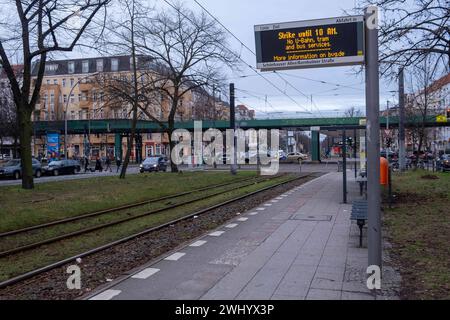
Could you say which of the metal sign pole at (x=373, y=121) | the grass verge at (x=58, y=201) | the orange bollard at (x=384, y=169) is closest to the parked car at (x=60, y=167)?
the grass verge at (x=58, y=201)

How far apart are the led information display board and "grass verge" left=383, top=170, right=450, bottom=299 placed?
10.9 feet

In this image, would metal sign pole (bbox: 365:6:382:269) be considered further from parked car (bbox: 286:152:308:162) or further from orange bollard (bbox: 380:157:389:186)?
parked car (bbox: 286:152:308:162)

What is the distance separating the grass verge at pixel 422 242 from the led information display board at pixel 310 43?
3313mm

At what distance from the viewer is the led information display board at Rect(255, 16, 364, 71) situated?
8.23m

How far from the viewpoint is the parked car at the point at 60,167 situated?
43406 millimetres

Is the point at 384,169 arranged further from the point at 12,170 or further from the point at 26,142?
the point at 12,170

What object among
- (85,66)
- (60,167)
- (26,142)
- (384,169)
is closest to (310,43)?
(384,169)

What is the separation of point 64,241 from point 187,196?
1083 centimetres

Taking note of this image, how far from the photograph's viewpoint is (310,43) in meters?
9.12

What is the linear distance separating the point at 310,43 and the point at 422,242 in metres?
4.21

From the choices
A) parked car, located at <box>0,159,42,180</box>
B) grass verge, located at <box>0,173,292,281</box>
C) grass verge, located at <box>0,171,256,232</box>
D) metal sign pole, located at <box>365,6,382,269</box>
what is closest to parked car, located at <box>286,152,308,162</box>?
parked car, located at <box>0,159,42,180</box>

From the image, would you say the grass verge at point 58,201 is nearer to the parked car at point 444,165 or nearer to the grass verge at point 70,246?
the grass verge at point 70,246

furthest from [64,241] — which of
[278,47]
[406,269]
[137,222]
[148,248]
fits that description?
[406,269]
